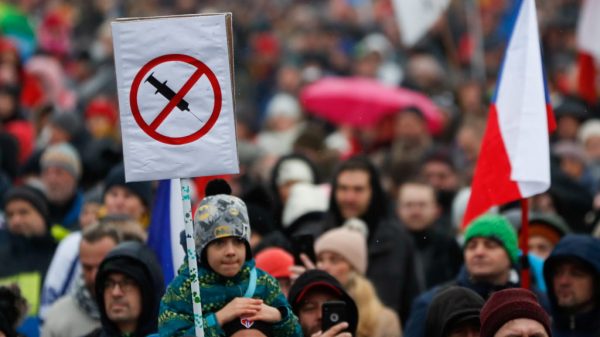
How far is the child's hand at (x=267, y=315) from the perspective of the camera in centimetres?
745

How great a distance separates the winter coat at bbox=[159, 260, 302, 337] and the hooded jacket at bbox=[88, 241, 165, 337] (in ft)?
3.30

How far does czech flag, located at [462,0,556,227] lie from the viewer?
8820 mm

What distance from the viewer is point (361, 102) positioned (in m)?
16.9

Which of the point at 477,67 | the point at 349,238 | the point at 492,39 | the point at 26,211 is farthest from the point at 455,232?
the point at 492,39

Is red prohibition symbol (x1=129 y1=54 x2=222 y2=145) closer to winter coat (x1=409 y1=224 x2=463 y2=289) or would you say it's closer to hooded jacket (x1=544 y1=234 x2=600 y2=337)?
hooded jacket (x1=544 y1=234 x2=600 y2=337)

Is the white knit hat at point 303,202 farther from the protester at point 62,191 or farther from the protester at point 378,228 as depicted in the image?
the protester at point 62,191

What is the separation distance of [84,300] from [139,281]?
951 millimetres

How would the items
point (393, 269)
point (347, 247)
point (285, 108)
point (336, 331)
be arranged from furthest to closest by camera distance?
point (285, 108) → point (393, 269) → point (347, 247) → point (336, 331)

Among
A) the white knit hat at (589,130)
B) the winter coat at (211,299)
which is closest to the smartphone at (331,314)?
the winter coat at (211,299)

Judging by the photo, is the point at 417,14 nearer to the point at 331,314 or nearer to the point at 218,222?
the point at 331,314

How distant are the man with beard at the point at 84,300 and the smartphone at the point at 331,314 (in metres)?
1.84

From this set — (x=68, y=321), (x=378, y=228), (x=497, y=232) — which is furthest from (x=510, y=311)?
(x=378, y=228)

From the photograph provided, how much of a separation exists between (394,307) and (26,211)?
111 inches

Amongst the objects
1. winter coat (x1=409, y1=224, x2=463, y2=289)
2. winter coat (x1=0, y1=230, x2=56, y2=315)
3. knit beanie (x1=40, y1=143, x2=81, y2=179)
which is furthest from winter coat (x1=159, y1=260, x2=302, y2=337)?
knit beanie (x1=40, y1=143, x2=81, y2=179)
